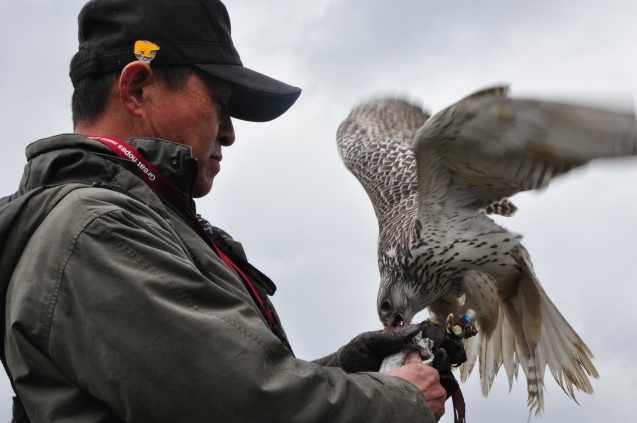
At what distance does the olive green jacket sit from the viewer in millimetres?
1449

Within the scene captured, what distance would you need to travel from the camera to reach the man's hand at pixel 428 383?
6.20 ft

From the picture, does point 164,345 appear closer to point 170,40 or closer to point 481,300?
point 170,40

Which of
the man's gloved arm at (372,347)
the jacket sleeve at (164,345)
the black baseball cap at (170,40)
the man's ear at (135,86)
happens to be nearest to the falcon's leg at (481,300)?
the man's gloved arm at (372,347)

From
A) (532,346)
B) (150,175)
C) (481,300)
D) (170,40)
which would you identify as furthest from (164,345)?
(532,346)

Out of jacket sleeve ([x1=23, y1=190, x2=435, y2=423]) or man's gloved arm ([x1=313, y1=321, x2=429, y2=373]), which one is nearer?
jacket sleeve ([x1=23, y1=190, x2=435, y2=423])

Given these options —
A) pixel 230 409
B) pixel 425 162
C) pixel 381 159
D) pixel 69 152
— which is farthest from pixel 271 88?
pixel 381 159

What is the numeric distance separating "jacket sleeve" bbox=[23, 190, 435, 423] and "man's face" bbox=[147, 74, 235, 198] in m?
0.81

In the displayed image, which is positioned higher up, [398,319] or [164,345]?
[164,345]

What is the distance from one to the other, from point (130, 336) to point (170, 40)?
1201 mm

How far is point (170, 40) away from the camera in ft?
7.73

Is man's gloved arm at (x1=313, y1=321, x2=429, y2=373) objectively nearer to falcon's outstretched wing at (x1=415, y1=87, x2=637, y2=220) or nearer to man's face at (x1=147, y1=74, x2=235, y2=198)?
man's face at (x1=147, y1=74, x2=235, y2=198)

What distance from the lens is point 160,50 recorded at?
2.33 metres

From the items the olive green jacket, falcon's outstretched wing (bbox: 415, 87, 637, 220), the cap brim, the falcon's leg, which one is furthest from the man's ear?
the falcon's leg

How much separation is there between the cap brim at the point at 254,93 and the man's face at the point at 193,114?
0.15 feet
